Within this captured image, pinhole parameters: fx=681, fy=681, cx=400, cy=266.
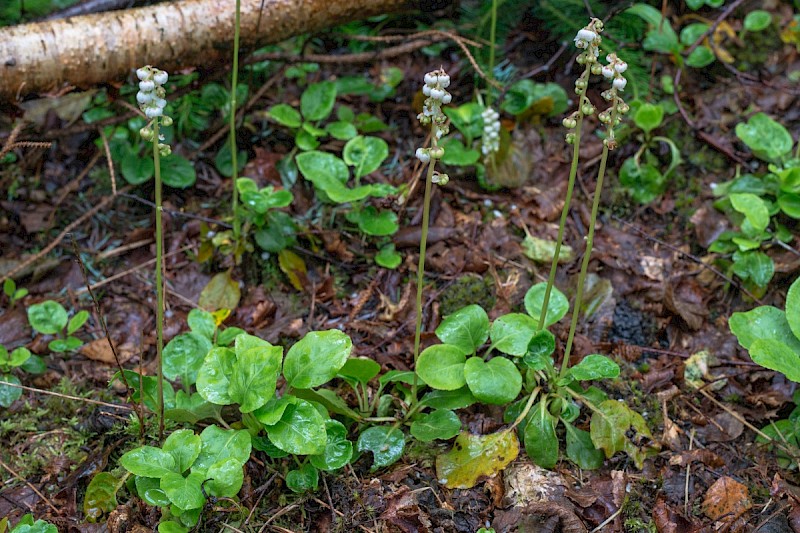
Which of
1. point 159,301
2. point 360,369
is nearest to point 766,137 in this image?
point 360,369

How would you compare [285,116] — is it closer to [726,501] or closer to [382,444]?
[382,444]

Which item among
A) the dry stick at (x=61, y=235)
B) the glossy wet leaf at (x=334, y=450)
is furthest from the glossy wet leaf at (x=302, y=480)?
the dry stick at (x=61, y=235)

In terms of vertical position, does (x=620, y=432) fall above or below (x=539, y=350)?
below

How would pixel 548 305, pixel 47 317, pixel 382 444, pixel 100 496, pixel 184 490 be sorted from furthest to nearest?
Answer: 1. pixel 47 317
2. pixel 548 305
3. pixel 382 444
4. pixel 100 496
5. pixel 184 490

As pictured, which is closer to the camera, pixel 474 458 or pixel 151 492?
pixel 151 492

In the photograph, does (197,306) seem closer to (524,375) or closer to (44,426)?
(44,426)

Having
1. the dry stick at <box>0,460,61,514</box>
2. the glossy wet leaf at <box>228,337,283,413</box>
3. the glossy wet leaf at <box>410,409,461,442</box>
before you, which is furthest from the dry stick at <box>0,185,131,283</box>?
the glossy wet leaf at <box>410,409,461,442</box>

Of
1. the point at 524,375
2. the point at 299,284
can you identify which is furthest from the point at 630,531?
the point at 299,284
